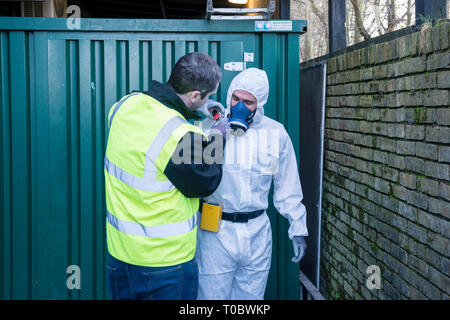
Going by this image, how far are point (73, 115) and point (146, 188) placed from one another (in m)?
1.71

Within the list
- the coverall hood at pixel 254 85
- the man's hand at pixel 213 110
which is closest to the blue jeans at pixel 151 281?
the man's hand at pixel 213 110

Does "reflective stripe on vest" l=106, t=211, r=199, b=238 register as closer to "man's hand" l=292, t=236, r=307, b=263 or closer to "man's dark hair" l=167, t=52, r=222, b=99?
"man's dark hair" l=167, t=52, r=222, b=99

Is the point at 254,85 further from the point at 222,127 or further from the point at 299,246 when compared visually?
the point at 299,246

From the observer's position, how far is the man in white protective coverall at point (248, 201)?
2.95 m

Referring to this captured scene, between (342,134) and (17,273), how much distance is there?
2733mm

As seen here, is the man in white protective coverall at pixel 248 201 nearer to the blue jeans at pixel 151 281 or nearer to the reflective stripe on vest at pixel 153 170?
the blue jeans at pixel 151 281

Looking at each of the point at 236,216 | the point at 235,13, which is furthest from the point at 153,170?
the point at 235,13

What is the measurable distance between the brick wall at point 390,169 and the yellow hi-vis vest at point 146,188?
1.15 meters

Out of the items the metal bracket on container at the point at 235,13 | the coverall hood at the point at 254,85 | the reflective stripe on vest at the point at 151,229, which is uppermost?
the metal bracket on container at the point at 235,13

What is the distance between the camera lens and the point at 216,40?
12.1ft

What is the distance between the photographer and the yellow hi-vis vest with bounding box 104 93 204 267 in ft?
7.38

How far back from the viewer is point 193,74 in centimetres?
247

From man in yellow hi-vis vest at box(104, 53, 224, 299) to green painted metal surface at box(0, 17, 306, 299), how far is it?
1.29m

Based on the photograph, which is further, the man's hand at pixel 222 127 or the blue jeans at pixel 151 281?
the man's hand at pixel 222 127
